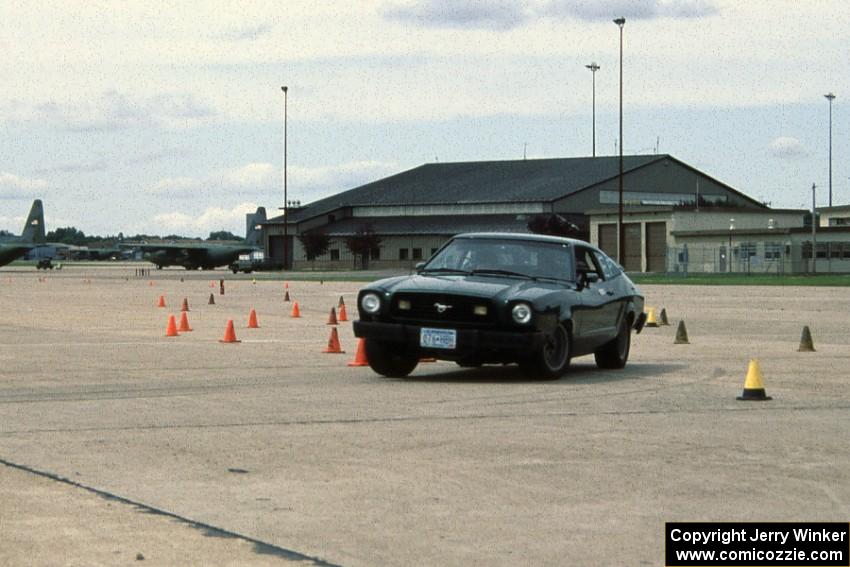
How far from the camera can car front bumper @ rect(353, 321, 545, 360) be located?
15.3 m

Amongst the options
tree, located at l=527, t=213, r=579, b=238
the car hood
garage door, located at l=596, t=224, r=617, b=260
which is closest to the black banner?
the car hood

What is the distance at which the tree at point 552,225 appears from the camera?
4322 inches

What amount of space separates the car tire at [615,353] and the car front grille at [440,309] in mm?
2683

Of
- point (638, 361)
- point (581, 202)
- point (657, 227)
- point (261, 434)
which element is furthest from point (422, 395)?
point (581, 202)

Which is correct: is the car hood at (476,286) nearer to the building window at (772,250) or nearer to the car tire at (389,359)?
the car tire at (389,359)

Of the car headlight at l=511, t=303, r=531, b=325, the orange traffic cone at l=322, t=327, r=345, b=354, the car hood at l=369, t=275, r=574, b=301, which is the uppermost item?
the car hood at l=369, t=275, r=574, b=301

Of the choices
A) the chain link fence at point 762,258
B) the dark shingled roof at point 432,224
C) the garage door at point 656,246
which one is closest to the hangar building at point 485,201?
the dark shingled roof at point 432,224

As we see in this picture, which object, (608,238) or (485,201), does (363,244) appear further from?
(608,238)

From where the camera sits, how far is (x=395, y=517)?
7684mm

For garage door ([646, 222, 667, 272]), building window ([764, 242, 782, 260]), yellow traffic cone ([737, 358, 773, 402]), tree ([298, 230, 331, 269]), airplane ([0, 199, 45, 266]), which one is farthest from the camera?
tree ([298, 230, 331, 269])

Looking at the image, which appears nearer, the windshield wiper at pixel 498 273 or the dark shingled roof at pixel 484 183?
the windshield wiper at pixel 498 273

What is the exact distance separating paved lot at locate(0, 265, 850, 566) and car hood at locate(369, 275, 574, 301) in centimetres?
97

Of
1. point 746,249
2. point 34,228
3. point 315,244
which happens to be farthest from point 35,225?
point 746,249

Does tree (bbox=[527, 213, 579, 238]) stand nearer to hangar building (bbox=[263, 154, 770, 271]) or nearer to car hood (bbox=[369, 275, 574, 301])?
hangar building (bbox=[263, 154, 770, 271])
